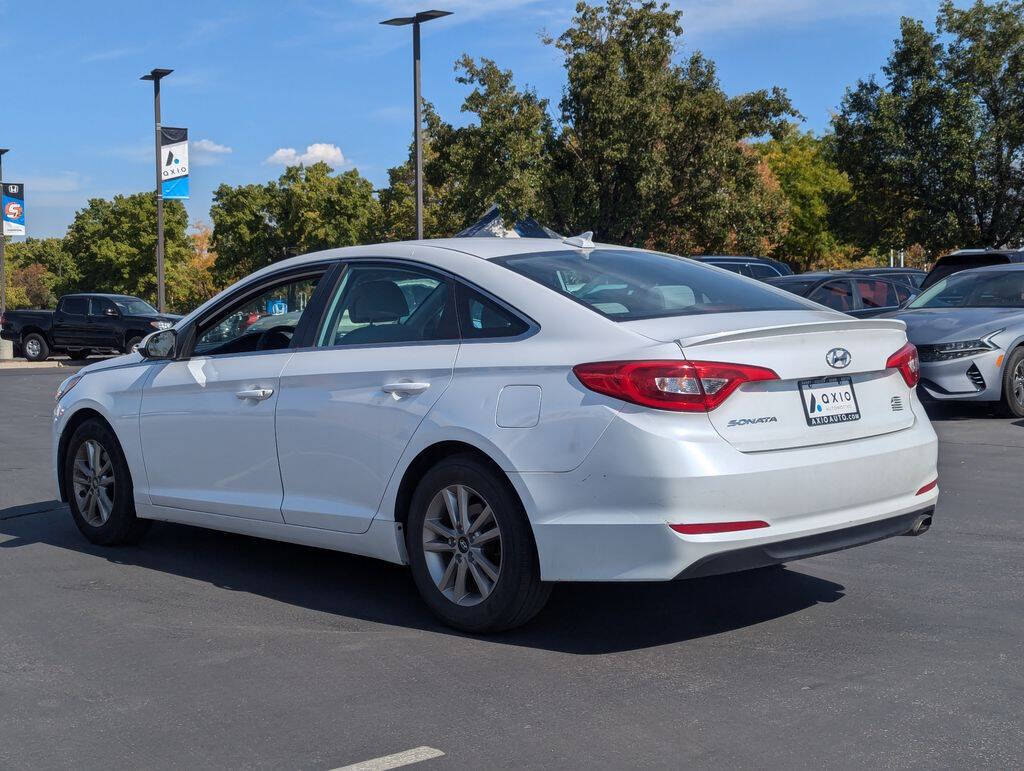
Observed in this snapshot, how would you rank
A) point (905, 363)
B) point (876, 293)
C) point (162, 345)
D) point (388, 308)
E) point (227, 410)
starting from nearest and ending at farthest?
point (905, 363)
point (388, 308)
point (227, 410)
point (162, 345)
point (876, 293)

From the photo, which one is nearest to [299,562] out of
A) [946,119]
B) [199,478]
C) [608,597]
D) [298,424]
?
[199,478]

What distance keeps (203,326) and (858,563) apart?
3581mm

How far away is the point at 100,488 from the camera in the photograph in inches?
271

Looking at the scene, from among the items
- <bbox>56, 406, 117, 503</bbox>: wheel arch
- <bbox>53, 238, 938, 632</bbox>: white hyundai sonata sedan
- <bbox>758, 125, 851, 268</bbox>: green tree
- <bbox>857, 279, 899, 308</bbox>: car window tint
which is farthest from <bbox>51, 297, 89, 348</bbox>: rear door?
<bbox>758, 125, 851, 268</bbox>: green tree

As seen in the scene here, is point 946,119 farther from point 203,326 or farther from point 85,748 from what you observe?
point 85,748

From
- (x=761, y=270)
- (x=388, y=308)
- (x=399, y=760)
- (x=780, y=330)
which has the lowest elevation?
(x=399, y=760)

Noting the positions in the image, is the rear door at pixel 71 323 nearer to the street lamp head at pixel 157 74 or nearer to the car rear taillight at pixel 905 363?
the street lamp head at pixel 157 74

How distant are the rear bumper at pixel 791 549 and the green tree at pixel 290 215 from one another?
228ft

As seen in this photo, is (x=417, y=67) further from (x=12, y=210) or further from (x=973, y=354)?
(x=12, y=210)

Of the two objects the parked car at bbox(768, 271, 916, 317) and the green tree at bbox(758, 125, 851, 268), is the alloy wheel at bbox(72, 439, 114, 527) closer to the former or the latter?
the parked car at bbox(768, 271, 916, 317)

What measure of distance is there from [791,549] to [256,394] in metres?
2.63

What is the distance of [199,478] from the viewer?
6.16 metres

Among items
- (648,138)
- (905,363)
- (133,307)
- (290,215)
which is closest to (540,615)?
(905,363)

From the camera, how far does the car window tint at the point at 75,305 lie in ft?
102
